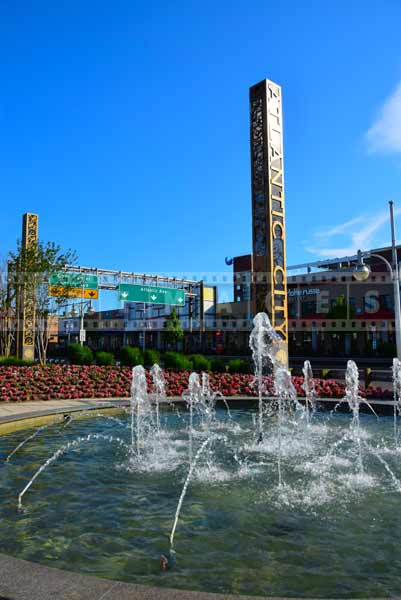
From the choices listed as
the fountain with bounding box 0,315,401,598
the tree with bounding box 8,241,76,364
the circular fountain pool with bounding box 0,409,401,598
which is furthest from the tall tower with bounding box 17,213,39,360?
the circular fountain pool with bounding box 0,409,401,598

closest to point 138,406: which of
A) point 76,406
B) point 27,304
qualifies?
point 76,406

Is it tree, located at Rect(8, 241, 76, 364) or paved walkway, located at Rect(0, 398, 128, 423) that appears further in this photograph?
tree, located at Rect(8, 241, 76, 364)

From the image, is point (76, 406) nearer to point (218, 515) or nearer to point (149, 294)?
point (218, 515)

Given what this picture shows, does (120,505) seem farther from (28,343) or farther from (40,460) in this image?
(28,343)

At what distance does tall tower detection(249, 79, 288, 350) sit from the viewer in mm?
19469

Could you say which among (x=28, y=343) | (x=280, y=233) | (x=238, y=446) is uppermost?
(x=280, y=233)

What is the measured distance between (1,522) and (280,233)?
16.7m

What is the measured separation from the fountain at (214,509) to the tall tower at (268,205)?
9470 mm

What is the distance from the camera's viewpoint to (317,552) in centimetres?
442

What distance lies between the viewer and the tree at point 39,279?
26031mm

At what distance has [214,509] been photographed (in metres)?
5.64

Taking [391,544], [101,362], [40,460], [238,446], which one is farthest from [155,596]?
[101,362]

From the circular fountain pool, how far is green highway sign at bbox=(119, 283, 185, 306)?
28195 mm

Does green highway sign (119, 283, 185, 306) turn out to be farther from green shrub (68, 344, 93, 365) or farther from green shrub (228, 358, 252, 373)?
green shrub (228, 358, 252, 373)
